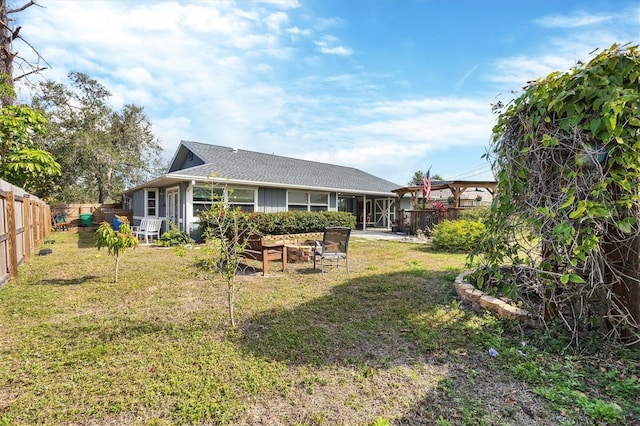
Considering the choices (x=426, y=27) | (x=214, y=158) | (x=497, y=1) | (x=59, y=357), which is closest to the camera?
(x=59, y=357)

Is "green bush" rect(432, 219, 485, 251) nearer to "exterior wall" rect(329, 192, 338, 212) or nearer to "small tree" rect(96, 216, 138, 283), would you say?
"exterior wall" rect(329, 192, 338, 212)

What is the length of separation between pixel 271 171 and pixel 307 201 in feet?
7.59

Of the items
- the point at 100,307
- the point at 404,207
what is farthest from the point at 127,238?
the point at 404,207

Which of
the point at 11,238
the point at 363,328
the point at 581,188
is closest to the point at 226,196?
the point at 11,238

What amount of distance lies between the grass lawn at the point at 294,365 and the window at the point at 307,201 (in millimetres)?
9915

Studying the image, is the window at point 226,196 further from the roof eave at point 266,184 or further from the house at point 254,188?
the roof eave at point 266,184

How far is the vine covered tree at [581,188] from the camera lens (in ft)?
8.67

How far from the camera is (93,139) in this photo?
71.6ft

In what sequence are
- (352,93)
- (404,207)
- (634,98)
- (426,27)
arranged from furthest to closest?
(404,207)
(352,93)
(426,27)
(634,98)

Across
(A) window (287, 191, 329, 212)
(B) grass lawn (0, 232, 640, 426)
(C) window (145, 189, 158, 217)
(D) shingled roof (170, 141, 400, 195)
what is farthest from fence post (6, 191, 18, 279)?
(C) window (145, 189, 158, 217)

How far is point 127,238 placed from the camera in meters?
5.88

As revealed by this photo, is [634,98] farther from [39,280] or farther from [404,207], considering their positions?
[404,207]

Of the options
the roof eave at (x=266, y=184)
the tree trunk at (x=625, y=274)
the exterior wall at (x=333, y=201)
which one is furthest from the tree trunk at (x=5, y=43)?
the tree trunk at (x=625, y=274)

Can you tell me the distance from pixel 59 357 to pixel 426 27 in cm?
1002
